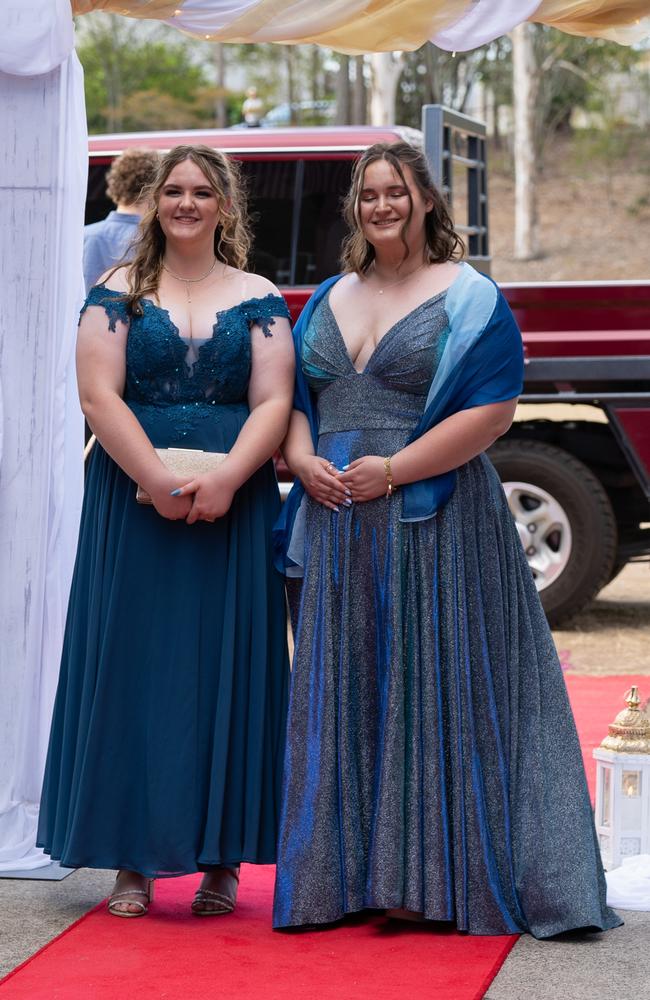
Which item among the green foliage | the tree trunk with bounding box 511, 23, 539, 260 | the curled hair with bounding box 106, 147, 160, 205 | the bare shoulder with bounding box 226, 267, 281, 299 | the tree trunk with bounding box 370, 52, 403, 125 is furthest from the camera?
the green foliage

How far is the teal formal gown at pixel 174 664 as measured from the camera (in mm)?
4094

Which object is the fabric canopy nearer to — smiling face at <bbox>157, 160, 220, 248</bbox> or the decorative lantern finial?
smiling face at <bbox>157, 160, 220, 248</bbox>

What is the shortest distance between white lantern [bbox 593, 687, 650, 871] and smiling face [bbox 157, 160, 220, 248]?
6.13ft

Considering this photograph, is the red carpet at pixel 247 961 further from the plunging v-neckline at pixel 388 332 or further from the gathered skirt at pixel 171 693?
the plunging v-neckline at pixel 388 332

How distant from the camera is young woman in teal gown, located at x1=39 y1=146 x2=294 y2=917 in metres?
4.09

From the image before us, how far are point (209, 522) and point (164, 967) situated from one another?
3.81ft

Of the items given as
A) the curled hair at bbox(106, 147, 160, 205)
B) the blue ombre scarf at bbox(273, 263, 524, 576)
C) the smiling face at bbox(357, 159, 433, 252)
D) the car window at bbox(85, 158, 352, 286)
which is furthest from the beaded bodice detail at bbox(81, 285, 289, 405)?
the car window at bbox(85, 158, 352, 286)

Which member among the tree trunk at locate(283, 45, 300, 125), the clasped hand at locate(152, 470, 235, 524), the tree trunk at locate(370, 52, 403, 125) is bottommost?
the clasped hand at locate(152, 470, 235, 524)

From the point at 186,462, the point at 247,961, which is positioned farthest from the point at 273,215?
the point at 247,961

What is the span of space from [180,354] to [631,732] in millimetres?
1735

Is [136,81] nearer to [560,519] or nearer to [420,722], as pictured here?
[560,519]

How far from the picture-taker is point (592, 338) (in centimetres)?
820

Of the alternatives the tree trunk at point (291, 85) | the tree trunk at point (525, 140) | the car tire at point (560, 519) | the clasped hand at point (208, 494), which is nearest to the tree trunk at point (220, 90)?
the tree trunk at point (291, 85)

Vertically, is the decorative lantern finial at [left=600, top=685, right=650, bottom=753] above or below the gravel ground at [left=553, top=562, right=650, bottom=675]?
below
